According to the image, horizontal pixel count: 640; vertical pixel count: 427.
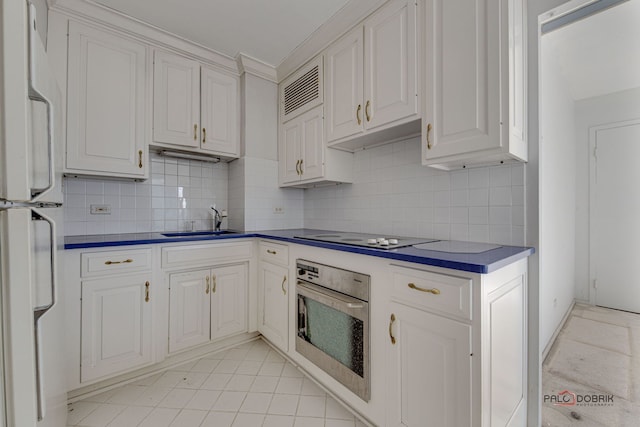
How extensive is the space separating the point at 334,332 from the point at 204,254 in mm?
1196

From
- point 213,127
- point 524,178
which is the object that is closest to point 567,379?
point 524,178

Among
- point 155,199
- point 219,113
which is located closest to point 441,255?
point 219,113

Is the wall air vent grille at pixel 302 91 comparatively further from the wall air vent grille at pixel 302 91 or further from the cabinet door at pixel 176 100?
the cabinet door at pixel 176 100

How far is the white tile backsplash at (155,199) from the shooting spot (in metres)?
2.08

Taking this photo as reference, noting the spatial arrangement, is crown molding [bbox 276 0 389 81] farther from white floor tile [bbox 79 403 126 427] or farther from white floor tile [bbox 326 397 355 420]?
white floor tile [bbox 79 403 126 427]

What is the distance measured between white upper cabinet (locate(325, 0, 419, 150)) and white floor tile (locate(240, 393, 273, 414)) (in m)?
1.85

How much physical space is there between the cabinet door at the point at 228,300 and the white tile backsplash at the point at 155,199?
0.69 m

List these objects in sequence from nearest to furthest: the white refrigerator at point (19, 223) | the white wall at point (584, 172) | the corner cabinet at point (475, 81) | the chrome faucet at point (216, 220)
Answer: the white refrigerator at point (19, 223) → the corner cabinet at point (475, 81) → the chrome faucet at point (216, 220) → the white wall at point (584, 172)

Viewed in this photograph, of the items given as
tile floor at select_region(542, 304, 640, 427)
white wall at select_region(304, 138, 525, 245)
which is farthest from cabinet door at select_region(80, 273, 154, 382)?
tile floor at select_region(542, 304, 640, 427)

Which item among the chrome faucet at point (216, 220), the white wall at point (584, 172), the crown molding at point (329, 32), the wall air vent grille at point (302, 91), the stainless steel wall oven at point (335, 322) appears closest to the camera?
the stainless steel wall oven at point (335, 322)

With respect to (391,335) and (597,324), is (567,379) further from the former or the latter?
(391,335)

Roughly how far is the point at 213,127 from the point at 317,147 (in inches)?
39.6

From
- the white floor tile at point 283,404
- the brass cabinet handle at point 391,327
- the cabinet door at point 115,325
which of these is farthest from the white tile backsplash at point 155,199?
the brass cabinet handle at point 391,327

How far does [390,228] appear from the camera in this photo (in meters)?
2.10
